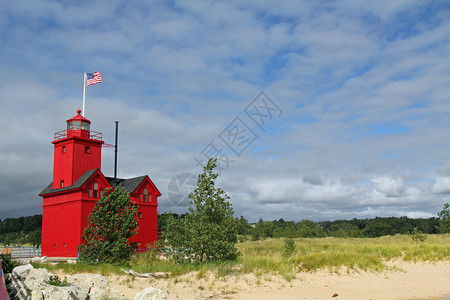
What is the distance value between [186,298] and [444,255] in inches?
763

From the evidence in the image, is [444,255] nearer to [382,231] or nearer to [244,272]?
[244,272]

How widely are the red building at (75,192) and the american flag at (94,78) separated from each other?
3.67 metres

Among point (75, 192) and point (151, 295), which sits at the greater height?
point (75, 192)

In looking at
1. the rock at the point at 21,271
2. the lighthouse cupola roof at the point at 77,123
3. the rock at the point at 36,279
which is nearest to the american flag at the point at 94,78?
the lighthouse cupola roof at the point at 77,123

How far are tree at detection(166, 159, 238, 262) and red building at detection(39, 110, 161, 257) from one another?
1530cm

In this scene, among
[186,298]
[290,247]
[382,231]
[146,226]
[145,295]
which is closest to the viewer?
[145,295]

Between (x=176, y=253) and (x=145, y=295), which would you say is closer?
(x=145, y=295)

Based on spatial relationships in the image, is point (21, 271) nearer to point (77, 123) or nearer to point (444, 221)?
point (77, 123)

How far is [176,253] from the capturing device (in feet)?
68.1

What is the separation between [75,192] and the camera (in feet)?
110

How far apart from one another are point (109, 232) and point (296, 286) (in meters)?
12.9

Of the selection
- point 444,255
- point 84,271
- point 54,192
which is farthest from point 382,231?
point 84,271

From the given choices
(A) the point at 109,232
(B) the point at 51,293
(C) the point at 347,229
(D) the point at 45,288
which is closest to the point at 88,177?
(A) the point at 109,232

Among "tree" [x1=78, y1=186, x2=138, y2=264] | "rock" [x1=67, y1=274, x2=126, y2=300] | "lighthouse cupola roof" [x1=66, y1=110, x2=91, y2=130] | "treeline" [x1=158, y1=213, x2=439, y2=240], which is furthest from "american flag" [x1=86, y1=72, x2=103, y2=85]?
"treeline" [x1=158, y1=213, x2=439, y2=240]
